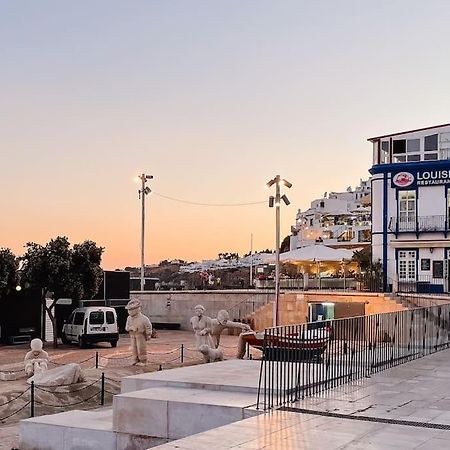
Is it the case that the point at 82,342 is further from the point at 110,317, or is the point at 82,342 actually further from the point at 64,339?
the point at 64,339

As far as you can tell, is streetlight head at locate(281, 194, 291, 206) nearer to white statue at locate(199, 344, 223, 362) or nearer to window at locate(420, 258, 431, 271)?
white statue at locate(199, 344, 223, 362)

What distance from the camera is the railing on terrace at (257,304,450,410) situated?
35.0 ft

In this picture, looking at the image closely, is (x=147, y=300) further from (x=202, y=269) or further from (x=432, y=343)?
(x=202, y=269)

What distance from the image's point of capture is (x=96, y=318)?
31656 millimetres

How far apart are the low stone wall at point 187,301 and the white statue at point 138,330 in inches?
828

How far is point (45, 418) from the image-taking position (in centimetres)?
1273

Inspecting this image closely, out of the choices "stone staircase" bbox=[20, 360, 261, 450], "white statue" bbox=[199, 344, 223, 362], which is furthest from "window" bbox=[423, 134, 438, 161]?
"stone staircase" bbox=[20, 360, 261, 450]

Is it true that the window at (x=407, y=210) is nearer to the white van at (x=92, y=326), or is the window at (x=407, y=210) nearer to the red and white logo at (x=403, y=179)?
the red and white logo at (x=403, y=179)

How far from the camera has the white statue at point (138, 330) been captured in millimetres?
22219

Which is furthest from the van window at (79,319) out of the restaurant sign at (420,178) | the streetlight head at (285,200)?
the restaurant sign at (420,178)

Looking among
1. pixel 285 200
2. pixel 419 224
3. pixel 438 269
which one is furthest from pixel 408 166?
pixel 285 200

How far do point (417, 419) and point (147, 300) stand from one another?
125 feet

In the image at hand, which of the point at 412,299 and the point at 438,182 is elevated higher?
the point at 438,182

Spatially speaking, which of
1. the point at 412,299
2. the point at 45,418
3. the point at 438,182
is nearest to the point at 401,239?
the point at 438,182
